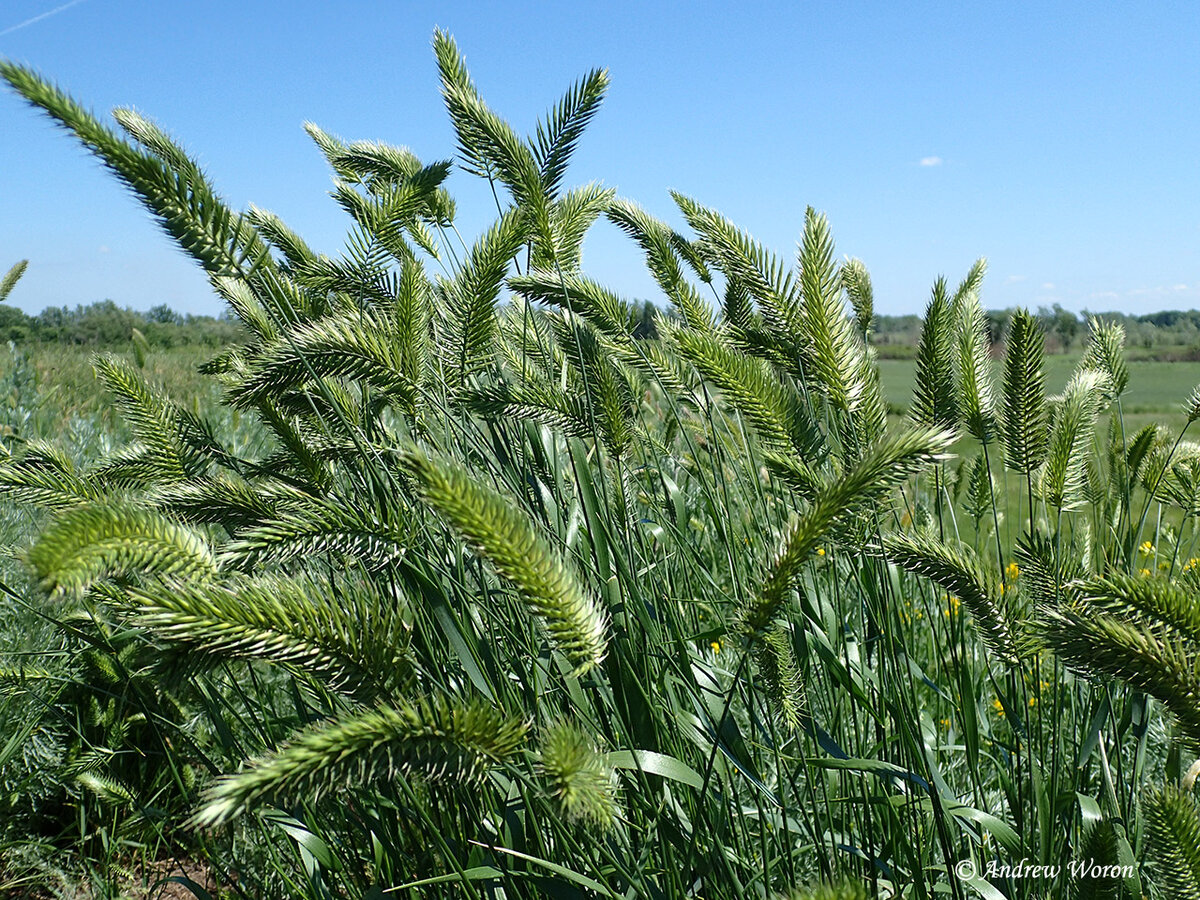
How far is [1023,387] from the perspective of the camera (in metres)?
1.63

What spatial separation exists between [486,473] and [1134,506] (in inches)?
268

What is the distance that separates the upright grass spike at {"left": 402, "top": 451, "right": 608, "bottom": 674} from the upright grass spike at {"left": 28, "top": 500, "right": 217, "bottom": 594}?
33 cm

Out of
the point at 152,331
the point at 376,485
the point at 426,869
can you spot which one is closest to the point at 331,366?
the point at 376,485

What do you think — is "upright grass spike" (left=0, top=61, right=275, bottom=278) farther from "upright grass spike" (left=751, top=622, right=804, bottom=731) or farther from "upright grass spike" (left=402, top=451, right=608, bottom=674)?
"upright grass spike" (left=751, top=622, right=804, bottom=731)

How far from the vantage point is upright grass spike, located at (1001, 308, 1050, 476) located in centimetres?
163

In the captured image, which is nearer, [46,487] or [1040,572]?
[1040,572]

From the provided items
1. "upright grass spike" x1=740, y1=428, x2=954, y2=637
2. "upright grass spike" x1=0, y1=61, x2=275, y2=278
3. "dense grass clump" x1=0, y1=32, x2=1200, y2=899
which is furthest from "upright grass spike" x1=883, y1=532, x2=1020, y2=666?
"upright grass spike" x1=0, y1=61, x2=275, y2=278

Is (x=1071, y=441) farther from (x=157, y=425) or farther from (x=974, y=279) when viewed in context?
(x=157, y=425)

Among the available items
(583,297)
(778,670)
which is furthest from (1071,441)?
(583,297)

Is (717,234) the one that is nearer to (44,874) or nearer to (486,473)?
(486,473)

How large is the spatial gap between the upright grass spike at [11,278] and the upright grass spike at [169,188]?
180cm

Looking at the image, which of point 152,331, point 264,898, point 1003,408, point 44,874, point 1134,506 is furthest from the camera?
point 152,331

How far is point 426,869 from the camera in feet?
5.21

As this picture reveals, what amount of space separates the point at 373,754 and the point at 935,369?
1.30 m
